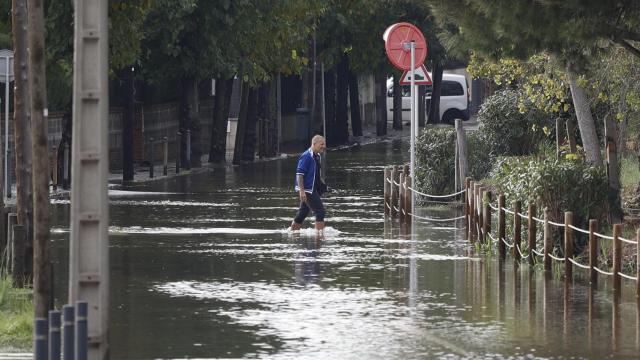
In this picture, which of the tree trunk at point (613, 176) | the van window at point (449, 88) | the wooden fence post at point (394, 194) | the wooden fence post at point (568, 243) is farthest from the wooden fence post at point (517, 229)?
the van window at point (449, 88)

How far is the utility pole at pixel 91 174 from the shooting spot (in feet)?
36.2

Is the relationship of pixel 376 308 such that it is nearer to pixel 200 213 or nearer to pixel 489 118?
pixel 200 213

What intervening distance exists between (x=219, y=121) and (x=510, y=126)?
1197cm

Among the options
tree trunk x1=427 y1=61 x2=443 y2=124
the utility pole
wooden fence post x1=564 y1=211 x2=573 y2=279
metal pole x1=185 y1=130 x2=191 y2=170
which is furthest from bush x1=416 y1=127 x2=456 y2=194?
tree trunk x1=427 y1=61 x2=443 y2=124

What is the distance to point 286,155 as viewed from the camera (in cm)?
5062

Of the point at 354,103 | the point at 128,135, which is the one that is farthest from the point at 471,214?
the point at 354,103

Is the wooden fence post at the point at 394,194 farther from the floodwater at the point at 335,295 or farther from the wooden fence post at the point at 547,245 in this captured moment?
the wooden fence post at the point at 547,245

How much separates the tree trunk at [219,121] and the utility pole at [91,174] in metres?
31.9

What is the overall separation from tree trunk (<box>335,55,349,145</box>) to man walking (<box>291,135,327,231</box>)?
33.9 m

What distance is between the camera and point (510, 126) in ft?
112

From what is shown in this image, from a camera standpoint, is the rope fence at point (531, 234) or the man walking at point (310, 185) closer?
the rope fence at point (531, 234)

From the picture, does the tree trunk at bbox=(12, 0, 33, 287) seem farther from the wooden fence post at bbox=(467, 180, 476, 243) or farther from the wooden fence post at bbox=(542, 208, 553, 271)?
the wooden fence post at bbox=(467, 180, 476, 243)

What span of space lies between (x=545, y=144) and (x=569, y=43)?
638 inches

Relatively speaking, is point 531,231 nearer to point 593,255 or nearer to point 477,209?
point 593,255
